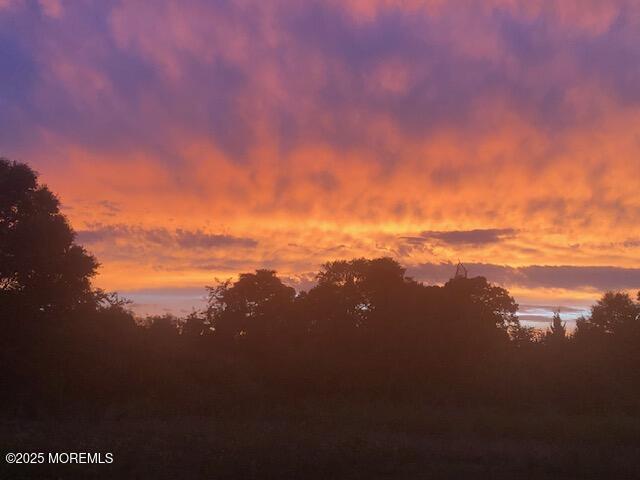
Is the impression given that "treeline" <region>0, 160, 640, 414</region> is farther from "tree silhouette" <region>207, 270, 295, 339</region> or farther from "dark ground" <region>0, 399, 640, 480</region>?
"dark ground" <region>0, 399, 640, 480</region>

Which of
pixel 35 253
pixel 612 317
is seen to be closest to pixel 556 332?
pixel 612 317

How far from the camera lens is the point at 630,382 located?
3359cm

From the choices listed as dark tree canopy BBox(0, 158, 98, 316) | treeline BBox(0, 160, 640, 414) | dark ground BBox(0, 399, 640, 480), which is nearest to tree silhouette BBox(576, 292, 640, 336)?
treeline BBox(0, 160, 640, 414)

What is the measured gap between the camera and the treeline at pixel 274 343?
92.2ft

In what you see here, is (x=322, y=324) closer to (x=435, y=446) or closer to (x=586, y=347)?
(x=586, y=347)

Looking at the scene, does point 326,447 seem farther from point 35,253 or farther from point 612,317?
point 612,317

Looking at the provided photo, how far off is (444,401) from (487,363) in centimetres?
470

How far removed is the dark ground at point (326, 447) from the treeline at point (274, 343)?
5997 millimetres

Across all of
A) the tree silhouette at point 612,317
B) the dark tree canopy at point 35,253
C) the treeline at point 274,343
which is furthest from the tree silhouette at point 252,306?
the tree silhouette at point 612,317

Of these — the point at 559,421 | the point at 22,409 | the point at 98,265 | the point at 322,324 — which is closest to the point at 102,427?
the point at 22,409

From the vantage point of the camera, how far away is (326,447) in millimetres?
15156

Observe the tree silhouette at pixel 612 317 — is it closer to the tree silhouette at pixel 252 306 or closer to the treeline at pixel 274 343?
the treeline at pixel 274 343

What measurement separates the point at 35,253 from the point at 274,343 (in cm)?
1222

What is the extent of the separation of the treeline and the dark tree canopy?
0.05 meters
